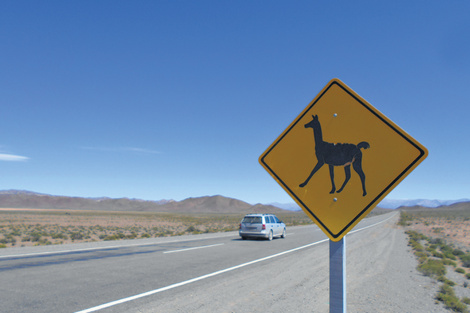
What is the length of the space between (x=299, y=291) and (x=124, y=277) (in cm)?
474

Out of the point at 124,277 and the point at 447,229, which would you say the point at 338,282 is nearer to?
the point at 124,277

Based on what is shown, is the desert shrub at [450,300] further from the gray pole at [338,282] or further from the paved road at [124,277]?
the gray pole at [338,282]

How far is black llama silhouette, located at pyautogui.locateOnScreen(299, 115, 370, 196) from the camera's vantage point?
2289mm

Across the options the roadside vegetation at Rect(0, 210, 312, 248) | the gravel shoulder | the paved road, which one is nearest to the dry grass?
the gravel shoulder

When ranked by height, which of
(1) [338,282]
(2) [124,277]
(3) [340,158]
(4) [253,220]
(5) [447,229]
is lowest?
(2) [124,277]

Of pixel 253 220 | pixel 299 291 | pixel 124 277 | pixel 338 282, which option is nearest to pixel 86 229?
pixel 253 220

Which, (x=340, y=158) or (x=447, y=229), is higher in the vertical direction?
(x=340, y=158)

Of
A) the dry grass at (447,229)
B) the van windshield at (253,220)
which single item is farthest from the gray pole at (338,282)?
the dry grass at (447,229)

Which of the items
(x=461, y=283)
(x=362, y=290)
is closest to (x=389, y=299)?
(x=362, y=290)

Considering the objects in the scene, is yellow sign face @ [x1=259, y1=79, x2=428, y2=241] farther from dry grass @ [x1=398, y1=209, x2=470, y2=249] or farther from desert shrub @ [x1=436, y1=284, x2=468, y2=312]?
dry grass @ [x1=398, y1=209, x2=470, y2=249]

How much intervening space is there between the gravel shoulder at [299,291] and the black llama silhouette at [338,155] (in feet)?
16.2

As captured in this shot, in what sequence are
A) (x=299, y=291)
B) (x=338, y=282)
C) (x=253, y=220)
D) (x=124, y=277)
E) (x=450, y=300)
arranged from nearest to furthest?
(x=338, y=282) < (x=450, y=300) < (x=299, y=291) < (x=124, y=277) < (x=253, y=220)

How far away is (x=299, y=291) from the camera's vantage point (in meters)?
8.05

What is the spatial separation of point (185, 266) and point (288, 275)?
3.49 m
